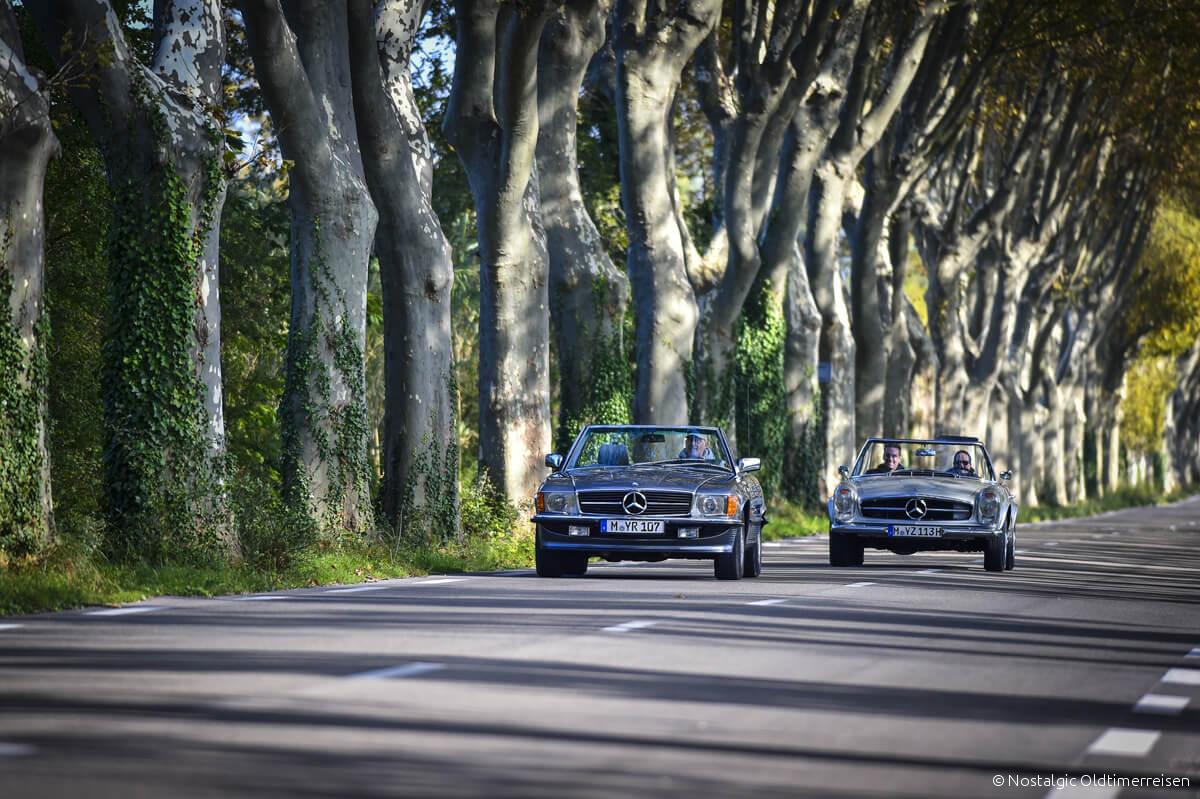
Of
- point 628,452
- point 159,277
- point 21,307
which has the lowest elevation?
point 628,452

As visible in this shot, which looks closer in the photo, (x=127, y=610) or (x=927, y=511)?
(x=127, y=610)

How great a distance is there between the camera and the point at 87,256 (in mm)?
27734

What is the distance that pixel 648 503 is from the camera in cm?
2011

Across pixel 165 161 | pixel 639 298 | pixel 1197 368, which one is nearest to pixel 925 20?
pixel 639 298

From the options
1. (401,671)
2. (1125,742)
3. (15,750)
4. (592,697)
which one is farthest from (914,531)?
(15,750)

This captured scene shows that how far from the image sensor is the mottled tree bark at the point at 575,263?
28266 millimetres

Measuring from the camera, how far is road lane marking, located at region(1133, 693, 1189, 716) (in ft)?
33.6

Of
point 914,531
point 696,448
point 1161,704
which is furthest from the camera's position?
point 914,531

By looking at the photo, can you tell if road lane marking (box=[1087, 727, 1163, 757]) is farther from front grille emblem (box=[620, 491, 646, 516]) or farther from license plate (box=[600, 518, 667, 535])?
front grille emblem (box=[620, 491, 646, 516])

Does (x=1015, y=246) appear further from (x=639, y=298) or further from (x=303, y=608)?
(x=303, y=608)

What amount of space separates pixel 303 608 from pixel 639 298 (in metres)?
18.5

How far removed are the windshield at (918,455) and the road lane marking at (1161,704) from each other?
13.7 meters

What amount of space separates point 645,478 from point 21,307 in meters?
6.22

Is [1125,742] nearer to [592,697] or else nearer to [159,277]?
[592,697]
